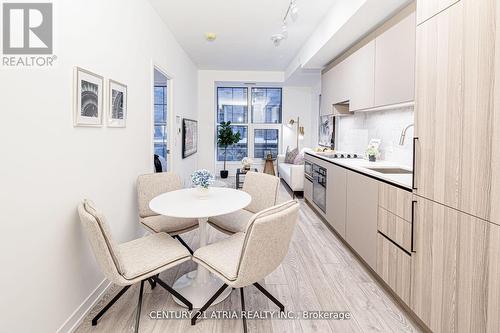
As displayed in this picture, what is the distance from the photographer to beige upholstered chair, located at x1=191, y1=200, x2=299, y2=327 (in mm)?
1690

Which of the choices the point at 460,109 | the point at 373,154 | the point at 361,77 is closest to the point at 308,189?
the point at 373,154

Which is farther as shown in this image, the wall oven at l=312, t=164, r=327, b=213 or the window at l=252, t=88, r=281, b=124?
the window at l=252, t=88, r=281, b=124

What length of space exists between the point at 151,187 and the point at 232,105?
6.17m

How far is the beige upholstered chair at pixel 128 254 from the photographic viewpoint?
173 centimetres

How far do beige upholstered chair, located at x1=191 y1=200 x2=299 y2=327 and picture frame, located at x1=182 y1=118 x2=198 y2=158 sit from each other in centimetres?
383

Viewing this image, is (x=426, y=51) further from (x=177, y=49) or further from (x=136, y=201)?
(x=177, y=49)

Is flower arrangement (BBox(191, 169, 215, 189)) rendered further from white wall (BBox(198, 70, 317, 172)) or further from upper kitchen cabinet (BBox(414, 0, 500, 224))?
white wall (BBox(198, 70, 317, 172))

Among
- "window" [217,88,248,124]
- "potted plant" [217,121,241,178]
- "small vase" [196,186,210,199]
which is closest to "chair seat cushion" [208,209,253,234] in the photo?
"small vase" [196,186,210,199]

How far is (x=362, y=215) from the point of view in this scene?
2873 millimetres

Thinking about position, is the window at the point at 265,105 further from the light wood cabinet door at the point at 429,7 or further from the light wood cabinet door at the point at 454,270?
the light wood cabinet door at the point at 454,270

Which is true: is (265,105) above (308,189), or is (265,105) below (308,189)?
above

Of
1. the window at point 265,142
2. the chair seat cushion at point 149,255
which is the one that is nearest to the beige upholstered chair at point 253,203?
the chair seat cushion at point 149,255

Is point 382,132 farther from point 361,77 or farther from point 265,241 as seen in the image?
point 265,241

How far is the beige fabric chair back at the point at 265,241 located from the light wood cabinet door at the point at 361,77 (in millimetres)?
2130
